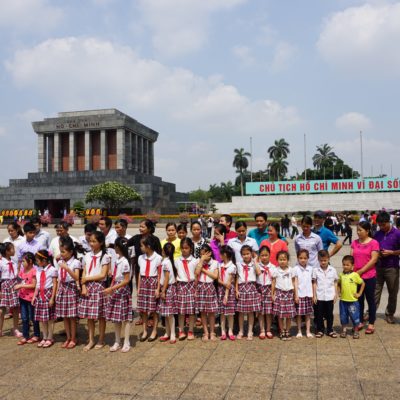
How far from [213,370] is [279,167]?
66633 millimetres

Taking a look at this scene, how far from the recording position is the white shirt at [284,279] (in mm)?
5496

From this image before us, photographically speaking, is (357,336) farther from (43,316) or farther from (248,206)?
(248,206)

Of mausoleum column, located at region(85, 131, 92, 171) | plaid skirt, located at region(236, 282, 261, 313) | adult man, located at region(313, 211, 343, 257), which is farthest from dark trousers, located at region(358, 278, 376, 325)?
mausoleum column, located at region(85, 131, 92, 171)

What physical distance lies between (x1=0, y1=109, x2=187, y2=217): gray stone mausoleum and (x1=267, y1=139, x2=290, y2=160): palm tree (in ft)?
85.8

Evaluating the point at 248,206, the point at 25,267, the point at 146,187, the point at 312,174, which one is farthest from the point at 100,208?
the point at 312,174

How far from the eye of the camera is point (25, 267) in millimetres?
5781

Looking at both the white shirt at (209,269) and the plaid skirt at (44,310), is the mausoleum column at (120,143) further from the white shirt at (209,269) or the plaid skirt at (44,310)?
the white shirt at (209,269)

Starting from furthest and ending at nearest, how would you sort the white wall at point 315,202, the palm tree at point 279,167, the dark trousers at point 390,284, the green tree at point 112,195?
the palm tree at point 279,167
the white wall at point 315,202
the green tree at point 112,195
the dark trousers at point 390,284

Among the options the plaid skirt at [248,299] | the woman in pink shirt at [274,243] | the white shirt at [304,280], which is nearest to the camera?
the plaid skirt at [248,299]

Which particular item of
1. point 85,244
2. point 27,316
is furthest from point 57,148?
point 27,316

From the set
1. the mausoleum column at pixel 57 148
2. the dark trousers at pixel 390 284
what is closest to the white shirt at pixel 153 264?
the dark trousers at pixel 390 284

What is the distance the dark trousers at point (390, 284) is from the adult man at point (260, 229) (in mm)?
1849

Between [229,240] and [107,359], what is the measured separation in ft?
7.83

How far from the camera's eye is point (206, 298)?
5469 mm
